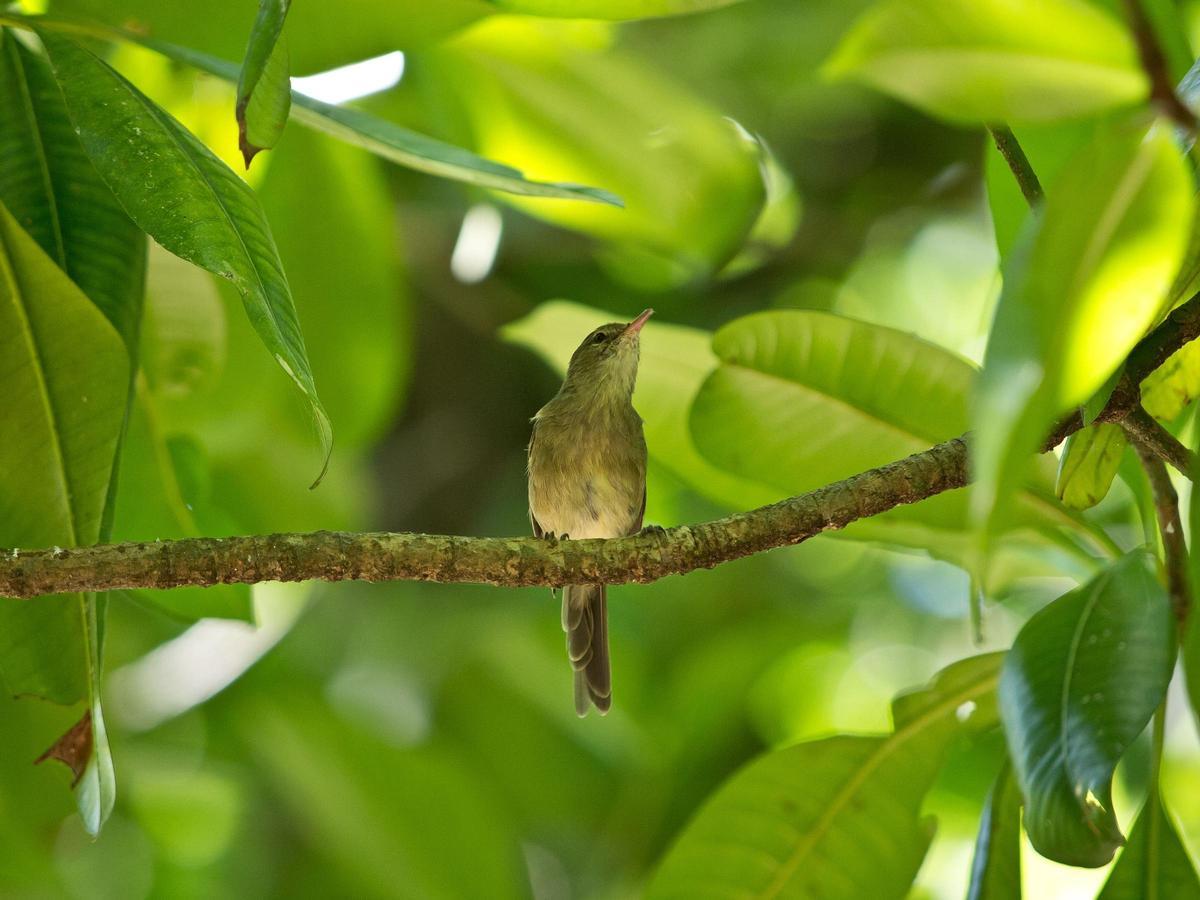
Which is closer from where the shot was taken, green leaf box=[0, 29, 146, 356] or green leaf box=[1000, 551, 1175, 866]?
green leaf box=[1000, 551, 1175, 866]

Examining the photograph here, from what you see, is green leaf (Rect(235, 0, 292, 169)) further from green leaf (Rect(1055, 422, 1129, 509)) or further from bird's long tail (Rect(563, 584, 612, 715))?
bird's long tail (Rect(563, 584, 612, 715))

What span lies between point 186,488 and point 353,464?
4.60 ft

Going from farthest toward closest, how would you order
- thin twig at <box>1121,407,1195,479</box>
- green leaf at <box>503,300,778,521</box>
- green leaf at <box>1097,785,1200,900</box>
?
green leaf at <box>503,300,778,521</box> → green leaf at <box>1097,785,1200,900</box> → thin twig at <box>1121,407,1195,479</box>

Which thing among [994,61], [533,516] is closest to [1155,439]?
[994,61]

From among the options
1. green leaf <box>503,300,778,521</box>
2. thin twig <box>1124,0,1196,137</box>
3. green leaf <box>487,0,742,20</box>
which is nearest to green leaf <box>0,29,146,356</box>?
green leaf <box>487,0,742,20</box>

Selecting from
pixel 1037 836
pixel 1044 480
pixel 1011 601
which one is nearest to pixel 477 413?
pixel 1011 601

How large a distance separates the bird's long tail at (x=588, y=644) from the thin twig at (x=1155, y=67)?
3.09m

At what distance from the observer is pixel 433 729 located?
4.76 meters

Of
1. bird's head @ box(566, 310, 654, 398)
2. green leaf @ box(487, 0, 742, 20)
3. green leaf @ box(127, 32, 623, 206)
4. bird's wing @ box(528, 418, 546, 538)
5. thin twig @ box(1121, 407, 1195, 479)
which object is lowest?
bird's wing @ box(528, 418, 546, 538)

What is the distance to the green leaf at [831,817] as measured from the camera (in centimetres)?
254

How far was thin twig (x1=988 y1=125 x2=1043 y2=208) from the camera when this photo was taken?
2.10m

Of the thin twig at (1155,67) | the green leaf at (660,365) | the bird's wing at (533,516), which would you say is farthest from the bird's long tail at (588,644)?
the thin twig at (1155,67)

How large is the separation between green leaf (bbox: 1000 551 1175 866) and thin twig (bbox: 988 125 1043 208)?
2.13 ft

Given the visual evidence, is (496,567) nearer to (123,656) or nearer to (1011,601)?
(123,656)
